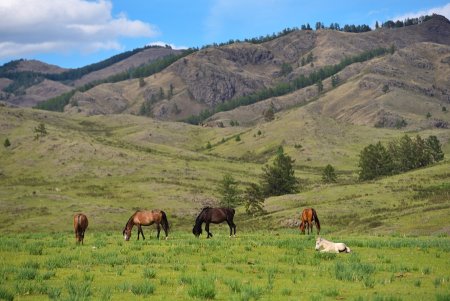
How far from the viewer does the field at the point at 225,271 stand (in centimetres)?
1638

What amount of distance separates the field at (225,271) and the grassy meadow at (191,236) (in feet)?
0.20

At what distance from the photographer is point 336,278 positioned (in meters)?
19.9

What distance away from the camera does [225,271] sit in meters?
21.6

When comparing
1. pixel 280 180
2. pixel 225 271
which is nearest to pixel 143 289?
pixel 225 271

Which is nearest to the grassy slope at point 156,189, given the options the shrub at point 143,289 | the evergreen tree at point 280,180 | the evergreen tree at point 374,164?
the evergreen tree at point 280,180

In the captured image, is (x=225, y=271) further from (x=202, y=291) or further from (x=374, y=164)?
(x=374, y=164)

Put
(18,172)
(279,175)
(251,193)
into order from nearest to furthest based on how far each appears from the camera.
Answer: (251,193) → (279,175) → (18,172)

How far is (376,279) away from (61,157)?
131 meters

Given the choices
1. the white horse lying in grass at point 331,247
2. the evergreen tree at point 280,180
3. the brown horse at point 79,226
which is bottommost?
the white horse lying in grass at point 331,247

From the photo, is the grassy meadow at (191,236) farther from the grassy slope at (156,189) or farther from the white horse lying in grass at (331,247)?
the white horse lying in grass at (331,247)

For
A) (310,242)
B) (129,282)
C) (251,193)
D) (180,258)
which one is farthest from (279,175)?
(129,282)

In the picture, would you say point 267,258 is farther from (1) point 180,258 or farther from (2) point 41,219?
(2) point 41,219

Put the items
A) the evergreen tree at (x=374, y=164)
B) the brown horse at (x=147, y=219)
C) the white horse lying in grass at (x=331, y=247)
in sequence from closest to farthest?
1. the white horse lying in grass at (x=331, y=247)
2. the brown horse at (x=147, y=219)
3. the evergreen tree at (x=374, y=164)

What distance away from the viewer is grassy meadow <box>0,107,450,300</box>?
57.7 feet
